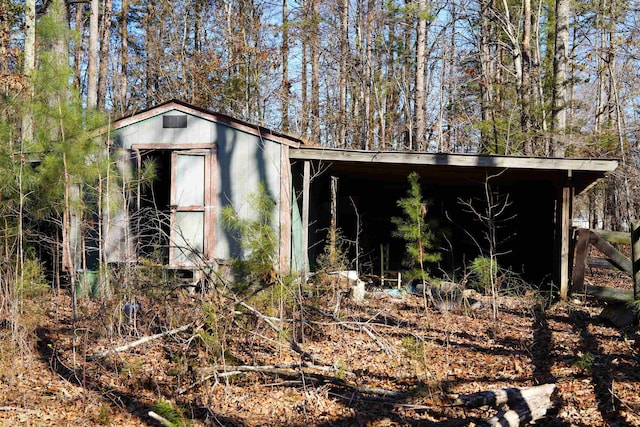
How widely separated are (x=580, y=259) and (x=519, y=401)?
5603 millimetres

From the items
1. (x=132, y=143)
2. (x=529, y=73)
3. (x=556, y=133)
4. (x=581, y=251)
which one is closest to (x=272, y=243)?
(x=132, y=143)

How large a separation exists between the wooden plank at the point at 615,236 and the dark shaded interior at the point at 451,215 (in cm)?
381

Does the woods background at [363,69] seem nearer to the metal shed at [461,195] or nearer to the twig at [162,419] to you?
the metal shed at [461,195]

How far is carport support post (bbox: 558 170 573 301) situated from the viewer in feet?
32.9

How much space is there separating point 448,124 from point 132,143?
16418 mm

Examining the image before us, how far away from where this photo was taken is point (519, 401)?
4992 mm

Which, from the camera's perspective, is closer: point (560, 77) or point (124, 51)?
point (560, 77)

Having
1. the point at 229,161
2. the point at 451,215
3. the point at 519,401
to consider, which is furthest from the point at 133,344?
the point at 451,215

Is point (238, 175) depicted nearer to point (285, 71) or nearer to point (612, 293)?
point (612, 293)

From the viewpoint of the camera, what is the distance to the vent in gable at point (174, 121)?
10.4 metres

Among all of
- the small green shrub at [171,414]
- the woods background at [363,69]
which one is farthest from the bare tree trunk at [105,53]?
the small green shrub at [171,414]

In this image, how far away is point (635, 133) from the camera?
19484 millimetres

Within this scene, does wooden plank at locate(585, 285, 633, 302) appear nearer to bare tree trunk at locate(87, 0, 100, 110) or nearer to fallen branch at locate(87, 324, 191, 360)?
fallen branch at locate(87, 324, 191, 360)

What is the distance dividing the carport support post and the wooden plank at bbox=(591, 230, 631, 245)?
4.97ft
